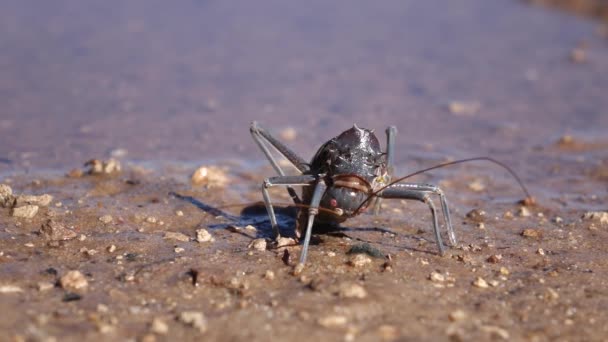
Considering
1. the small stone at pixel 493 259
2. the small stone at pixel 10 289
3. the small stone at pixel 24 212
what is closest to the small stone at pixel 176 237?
the small stone at pixel 24 212

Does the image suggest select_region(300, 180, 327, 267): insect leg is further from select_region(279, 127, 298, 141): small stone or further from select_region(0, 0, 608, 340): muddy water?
select_region(279, 127, 298, 141): small stone

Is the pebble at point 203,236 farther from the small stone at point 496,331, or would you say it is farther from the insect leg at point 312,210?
the small stone at point 496,331

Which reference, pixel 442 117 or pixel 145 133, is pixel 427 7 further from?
pixel 145 133

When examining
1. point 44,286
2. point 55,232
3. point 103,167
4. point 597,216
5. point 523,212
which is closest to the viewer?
point 44,286

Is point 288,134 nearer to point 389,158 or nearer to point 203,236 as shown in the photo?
point 389,158

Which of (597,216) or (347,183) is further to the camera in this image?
(597,216)

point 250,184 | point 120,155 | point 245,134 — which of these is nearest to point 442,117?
point 245,134

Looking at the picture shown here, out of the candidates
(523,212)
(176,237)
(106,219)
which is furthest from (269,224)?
(523,212)
